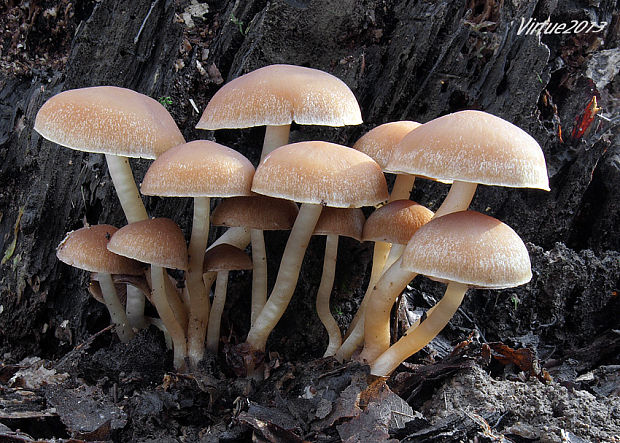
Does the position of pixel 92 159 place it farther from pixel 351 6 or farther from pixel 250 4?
pixel 351 6

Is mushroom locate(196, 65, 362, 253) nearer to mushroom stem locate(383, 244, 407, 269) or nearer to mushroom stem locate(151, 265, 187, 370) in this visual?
mushroom stem locate(383, 244, 407, 269)

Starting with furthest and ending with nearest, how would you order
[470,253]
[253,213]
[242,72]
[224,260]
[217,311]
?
[242,72] < [217,311] < [224,260] < [253,213] < [470,253]

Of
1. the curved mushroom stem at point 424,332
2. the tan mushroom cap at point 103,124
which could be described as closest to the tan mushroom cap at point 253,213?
the tan mushroom cap at point 103,124

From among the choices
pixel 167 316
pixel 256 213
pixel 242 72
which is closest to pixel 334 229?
pixel 256 213

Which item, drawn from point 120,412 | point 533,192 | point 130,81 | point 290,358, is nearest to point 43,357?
point 120,412

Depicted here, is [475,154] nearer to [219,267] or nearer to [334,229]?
[334,229]

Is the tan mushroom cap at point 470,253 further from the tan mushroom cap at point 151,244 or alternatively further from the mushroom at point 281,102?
the tan mushroom cap at point 151,244
